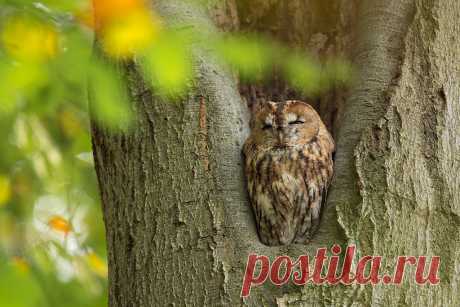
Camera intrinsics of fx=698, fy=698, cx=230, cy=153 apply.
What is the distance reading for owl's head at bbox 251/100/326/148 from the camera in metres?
2.90

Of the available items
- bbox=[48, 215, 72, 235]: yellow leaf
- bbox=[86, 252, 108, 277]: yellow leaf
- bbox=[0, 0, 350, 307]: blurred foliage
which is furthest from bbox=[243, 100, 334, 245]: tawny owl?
bbox=[48, 215, 72, 235]: yellow leaf

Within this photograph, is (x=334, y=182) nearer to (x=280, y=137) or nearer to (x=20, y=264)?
(x=280, y=137)

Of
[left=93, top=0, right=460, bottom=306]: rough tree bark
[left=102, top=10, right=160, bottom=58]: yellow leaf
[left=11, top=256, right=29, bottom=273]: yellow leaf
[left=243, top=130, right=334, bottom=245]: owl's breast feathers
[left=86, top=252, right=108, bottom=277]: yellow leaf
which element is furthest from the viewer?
[left=86, top=252, right=108, bottom=277]: yellow leaf

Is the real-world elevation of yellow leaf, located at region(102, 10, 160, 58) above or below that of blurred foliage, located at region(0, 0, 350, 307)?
above

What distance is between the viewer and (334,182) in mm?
2287

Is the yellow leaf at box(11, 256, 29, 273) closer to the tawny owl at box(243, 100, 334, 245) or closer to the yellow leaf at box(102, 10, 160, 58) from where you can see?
the yellow leaf at box(102, 10, 160, 58)

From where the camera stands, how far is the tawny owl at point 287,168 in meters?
2.73

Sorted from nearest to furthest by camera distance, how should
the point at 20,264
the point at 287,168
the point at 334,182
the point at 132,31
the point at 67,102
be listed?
the point at 132,31, the point at 20,264, the point at 334,182, the point at 67,102, the point at 287,168

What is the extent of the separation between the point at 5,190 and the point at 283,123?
3.81ft

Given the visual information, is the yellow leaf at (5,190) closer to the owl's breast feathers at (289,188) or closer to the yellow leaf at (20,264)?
the yellow leaf at (20,264)

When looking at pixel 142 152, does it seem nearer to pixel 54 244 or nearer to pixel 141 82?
pixel 141 82

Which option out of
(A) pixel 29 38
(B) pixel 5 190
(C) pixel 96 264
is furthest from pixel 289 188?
(A) pixel 29 38

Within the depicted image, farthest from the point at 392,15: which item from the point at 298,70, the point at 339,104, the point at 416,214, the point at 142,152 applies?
the point at 142,152

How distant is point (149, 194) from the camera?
231 cm
